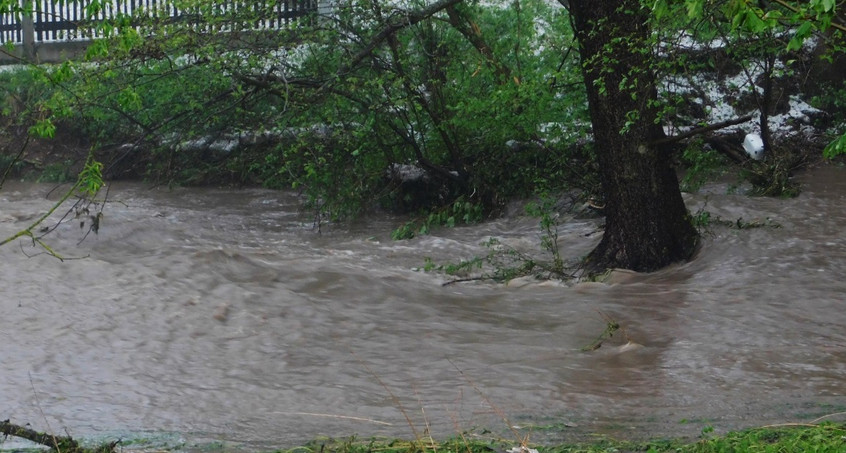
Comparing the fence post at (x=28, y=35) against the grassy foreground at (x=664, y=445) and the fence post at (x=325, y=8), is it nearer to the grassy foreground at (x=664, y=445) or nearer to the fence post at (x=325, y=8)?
the fence post at (x=325, y=8)

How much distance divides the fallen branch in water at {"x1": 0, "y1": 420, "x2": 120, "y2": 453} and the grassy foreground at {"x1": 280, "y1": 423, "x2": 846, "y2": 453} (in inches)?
31.7

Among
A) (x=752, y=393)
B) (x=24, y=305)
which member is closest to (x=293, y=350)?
(x=24, y=305)

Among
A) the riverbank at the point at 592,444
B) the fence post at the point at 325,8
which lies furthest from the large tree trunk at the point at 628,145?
the riverbank at the point at 592,444

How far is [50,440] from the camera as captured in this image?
4.26 meters

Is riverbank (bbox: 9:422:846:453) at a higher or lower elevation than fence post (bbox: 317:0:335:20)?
lower

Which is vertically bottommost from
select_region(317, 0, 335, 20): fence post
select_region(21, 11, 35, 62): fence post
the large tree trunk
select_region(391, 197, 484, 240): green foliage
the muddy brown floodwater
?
the muddy brown floodwater

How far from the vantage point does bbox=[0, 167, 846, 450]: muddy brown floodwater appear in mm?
5465

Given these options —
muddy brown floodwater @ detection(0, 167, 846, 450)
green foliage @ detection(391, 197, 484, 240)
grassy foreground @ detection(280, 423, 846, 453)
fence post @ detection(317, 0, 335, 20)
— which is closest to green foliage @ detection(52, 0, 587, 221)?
green foliage @ detection(391, 197, 484, 240)

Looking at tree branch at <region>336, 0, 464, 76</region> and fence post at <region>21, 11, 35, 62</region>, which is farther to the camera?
fence post at <region>21, 11, 35, 62</region>

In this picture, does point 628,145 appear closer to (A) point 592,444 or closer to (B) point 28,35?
(A) point 592,444

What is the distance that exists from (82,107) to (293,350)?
562 cm

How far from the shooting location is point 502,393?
231 inches

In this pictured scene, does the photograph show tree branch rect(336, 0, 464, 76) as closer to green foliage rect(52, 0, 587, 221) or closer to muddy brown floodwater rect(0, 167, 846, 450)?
green foliage rect(52, 0, 587, 221)

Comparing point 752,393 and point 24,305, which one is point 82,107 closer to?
point 24,305
